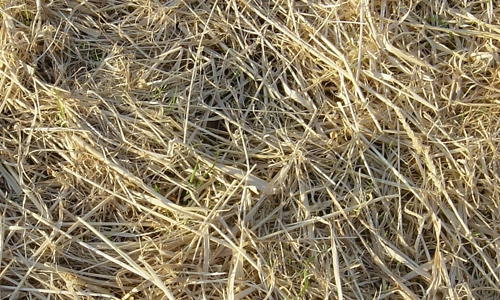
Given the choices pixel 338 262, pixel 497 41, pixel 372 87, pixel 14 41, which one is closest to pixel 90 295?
pixel 338 262

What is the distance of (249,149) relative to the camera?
4.96 ft

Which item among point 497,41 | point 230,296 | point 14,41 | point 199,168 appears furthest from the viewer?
point 497,41

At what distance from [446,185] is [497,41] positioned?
0.49 meters

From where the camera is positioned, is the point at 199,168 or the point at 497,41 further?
the point at 497,41

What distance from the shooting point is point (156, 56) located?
1.63 metres

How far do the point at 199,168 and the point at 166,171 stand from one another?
0.09 meters

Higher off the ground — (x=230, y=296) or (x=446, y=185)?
(x=446, y=185)

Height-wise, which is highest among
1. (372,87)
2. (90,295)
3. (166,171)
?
(372,87)

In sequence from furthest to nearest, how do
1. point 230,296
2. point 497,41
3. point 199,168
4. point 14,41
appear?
point 497,41
point 14,41
point 199,168
point 230,296

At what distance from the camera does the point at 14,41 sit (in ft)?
5.16

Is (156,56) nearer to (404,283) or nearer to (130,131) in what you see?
(130,131)

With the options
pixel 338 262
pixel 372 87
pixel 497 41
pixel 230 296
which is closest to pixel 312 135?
pixel 372 87

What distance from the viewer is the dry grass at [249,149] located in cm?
139

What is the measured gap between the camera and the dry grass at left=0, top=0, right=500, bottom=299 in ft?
4.56
